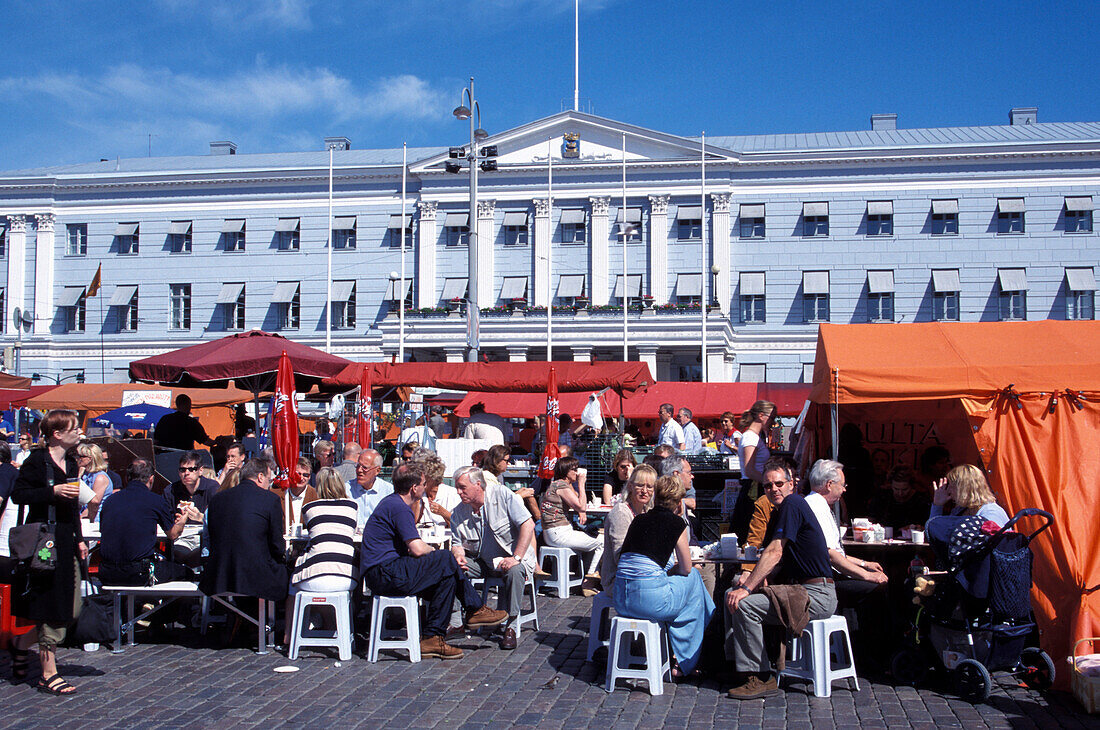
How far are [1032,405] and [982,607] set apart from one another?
2.17 meters

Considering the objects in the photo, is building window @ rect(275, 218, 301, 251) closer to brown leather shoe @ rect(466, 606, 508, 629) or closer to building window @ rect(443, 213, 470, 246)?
building window @ rect(443, 213, 470, 246)

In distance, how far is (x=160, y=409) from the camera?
20.7 meters

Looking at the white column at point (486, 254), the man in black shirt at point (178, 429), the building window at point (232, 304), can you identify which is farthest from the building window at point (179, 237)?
the man in black shirt at point (178, 429)

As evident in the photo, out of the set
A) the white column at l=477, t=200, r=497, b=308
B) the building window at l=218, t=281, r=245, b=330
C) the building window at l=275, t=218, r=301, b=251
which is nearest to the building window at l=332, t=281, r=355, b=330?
the building window at l=275, t=218, r=301, b=251

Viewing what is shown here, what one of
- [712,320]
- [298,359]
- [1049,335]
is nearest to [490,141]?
[712,320]

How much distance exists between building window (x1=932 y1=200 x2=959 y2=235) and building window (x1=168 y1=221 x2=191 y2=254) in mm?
33154

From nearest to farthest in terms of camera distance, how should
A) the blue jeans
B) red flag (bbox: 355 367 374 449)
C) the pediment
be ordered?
the blue jeans, red flag (bbox: 355 367 374 449), the pediment

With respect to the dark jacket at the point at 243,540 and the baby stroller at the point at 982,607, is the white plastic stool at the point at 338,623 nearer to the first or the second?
the dark jacket at the point at 243,540

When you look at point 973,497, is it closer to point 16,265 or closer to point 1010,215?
point 1010,215

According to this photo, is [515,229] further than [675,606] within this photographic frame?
Yes

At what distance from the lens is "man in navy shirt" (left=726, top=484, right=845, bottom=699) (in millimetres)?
6551

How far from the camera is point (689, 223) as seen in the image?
4044cm

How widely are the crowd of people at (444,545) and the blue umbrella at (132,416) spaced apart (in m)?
10.9

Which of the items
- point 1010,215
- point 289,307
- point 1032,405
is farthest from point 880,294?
point 1032,405
